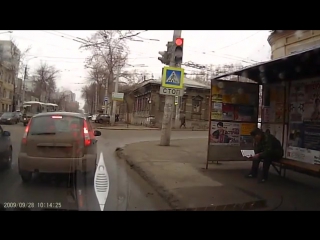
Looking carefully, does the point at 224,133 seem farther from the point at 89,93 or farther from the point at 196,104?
the point at 89,93

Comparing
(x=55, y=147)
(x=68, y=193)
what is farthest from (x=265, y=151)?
(x=55, y=147)

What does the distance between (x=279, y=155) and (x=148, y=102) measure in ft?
102

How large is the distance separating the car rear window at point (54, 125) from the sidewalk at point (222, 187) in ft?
6.97

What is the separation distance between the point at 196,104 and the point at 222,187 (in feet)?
109

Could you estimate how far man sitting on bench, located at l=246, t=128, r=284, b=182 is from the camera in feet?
27.1

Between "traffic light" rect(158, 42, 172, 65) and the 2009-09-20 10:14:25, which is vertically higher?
"traffic light" rect(158, 42, 172, 65)

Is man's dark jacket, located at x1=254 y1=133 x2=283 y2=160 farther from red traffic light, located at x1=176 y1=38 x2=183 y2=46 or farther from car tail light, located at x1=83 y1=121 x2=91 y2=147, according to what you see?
red traffic light, located at x1=176 y1=38 x2=183 y2=46

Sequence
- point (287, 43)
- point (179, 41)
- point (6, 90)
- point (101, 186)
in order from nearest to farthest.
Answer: point (101, 186) → point (179, 41) → point (287, 43) → point (6, 90)

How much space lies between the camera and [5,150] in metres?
8.78

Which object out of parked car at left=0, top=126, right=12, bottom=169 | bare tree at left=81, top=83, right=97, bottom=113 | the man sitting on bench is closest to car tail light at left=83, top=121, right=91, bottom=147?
parked car at left=0, top=126, right=12, bottom=169

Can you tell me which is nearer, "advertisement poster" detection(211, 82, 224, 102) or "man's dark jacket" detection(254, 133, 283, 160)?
"man's dark jacket" detection(254, 133, 283, 160)

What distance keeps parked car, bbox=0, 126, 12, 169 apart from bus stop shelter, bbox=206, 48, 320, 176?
16.5 feet

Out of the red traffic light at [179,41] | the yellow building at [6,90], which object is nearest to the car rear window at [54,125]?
the red traffic light at [179,41]
